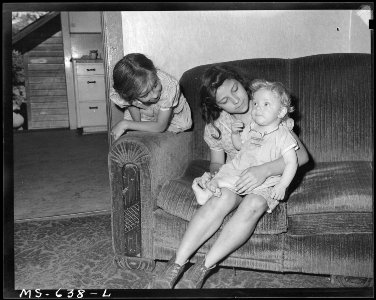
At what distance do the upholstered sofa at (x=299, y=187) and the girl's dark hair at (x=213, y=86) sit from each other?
0.77 feet

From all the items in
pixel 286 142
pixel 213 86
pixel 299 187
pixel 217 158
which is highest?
pixel 213 86

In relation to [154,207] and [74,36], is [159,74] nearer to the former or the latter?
[154,207]

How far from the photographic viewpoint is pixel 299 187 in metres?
1.73

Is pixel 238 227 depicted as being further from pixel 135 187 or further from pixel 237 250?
pixel 135 187

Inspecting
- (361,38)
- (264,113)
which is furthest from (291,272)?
(361,38)

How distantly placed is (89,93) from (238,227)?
16.1 feet

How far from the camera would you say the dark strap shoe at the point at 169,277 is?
1463 millimetres

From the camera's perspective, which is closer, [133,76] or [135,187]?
[135,187]

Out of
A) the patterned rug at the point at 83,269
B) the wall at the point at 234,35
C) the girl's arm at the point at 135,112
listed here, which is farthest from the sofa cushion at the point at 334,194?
the wall at the point at 234,35

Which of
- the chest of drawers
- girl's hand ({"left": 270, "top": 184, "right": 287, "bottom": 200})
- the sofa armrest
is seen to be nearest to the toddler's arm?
girl's hand ({"left": 270, "top": 184, "right": 287, "bottom": 200})

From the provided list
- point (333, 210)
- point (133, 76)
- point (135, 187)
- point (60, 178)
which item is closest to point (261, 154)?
point (333, 210)

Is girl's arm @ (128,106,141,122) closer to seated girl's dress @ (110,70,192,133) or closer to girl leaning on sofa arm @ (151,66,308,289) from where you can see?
seated girl's dress @ (110,70,192,133)

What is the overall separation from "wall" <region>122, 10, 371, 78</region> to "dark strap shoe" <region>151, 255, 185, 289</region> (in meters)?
1.42

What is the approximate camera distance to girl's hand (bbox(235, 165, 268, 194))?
153 centimetres
